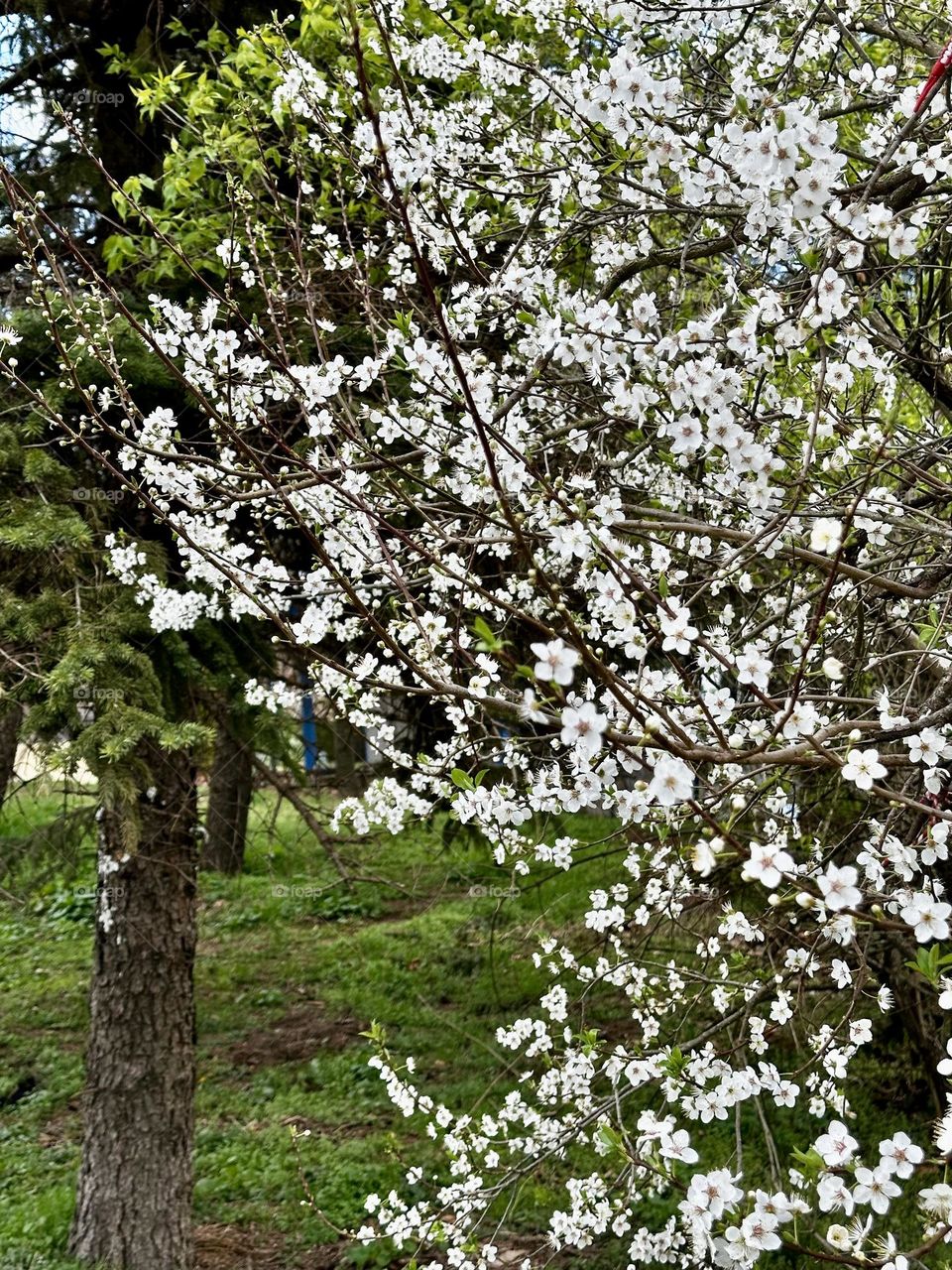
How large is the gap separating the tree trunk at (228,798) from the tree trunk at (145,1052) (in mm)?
294

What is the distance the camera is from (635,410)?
2611 millimetres

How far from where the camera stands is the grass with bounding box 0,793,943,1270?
5.77 meters

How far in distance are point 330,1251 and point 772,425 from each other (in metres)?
4.79

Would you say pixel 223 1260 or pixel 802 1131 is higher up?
pixel 802 1131

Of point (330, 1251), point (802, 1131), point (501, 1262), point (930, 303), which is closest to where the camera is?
point (930, 303)

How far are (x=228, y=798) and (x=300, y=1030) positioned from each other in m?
2.04

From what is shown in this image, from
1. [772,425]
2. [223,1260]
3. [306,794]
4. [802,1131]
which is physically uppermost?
[772,425]

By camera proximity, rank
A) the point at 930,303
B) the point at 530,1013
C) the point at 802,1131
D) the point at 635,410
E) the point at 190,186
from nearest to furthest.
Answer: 1. the point at 635,410
2. the point at 930,303
3. the point at 190,186
4. the point at 802,1131
5. the point at 530,1013

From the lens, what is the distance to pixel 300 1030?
8359 millimetres

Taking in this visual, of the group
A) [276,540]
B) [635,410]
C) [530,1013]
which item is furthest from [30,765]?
[530,1013]

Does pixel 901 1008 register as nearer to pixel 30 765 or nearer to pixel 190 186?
pixel 30 765
